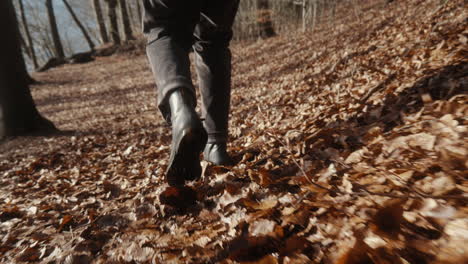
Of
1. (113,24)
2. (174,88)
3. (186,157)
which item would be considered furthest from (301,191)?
(113,24)

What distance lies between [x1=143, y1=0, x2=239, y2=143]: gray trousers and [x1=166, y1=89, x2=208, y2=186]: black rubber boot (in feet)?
0.22

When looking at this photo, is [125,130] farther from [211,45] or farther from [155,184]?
[211,45]

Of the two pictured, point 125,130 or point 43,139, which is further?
point 125,130

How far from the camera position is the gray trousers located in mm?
1229

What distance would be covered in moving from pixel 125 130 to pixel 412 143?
3967 mm

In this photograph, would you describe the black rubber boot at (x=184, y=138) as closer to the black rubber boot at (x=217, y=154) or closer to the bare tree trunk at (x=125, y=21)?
the black rubber boot at (x=217, y=154)

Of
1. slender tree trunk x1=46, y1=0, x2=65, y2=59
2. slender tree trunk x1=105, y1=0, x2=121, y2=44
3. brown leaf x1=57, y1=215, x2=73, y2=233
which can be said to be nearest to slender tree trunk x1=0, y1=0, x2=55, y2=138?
brown leaf x1=57, y1=215, x2=73, y2=233

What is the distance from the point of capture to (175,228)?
4.12ft

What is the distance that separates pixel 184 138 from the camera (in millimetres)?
1104

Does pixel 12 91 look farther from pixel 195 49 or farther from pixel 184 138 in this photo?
pixel 184 138

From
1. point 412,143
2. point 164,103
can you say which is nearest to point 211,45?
point 164,103

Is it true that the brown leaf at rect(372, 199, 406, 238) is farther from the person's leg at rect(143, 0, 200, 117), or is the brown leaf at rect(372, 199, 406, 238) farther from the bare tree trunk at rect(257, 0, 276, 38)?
the bare tree trunk at rect(257, 0, 276, 38)

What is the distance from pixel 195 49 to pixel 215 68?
17cm

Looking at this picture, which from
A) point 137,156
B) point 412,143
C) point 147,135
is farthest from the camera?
point 147,135
